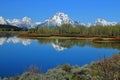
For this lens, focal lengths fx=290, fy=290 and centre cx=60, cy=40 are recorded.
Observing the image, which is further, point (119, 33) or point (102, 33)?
point (102, 33)

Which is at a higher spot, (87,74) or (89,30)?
(87,74)

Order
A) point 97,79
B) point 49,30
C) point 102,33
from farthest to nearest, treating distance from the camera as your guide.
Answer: point 49,30 < point 102,33 < point 97,79

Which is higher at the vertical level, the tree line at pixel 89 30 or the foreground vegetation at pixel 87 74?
the foreground vegetation at pixel 87 74

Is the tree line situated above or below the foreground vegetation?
below

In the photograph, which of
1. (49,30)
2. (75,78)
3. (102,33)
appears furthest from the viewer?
(49,30)

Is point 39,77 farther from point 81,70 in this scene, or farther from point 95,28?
point 95,28

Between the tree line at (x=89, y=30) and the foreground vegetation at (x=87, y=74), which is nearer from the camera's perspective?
the foreground vegetation at (x=87, y=74)

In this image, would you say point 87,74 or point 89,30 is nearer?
point 87,74

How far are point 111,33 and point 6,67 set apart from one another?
347ft

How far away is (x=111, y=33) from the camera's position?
126 m

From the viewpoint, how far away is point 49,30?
159250mm

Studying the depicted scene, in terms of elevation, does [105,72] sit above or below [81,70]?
above

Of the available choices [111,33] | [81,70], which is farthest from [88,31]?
[81,70]

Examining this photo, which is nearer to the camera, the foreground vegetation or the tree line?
the foreground vegetation
